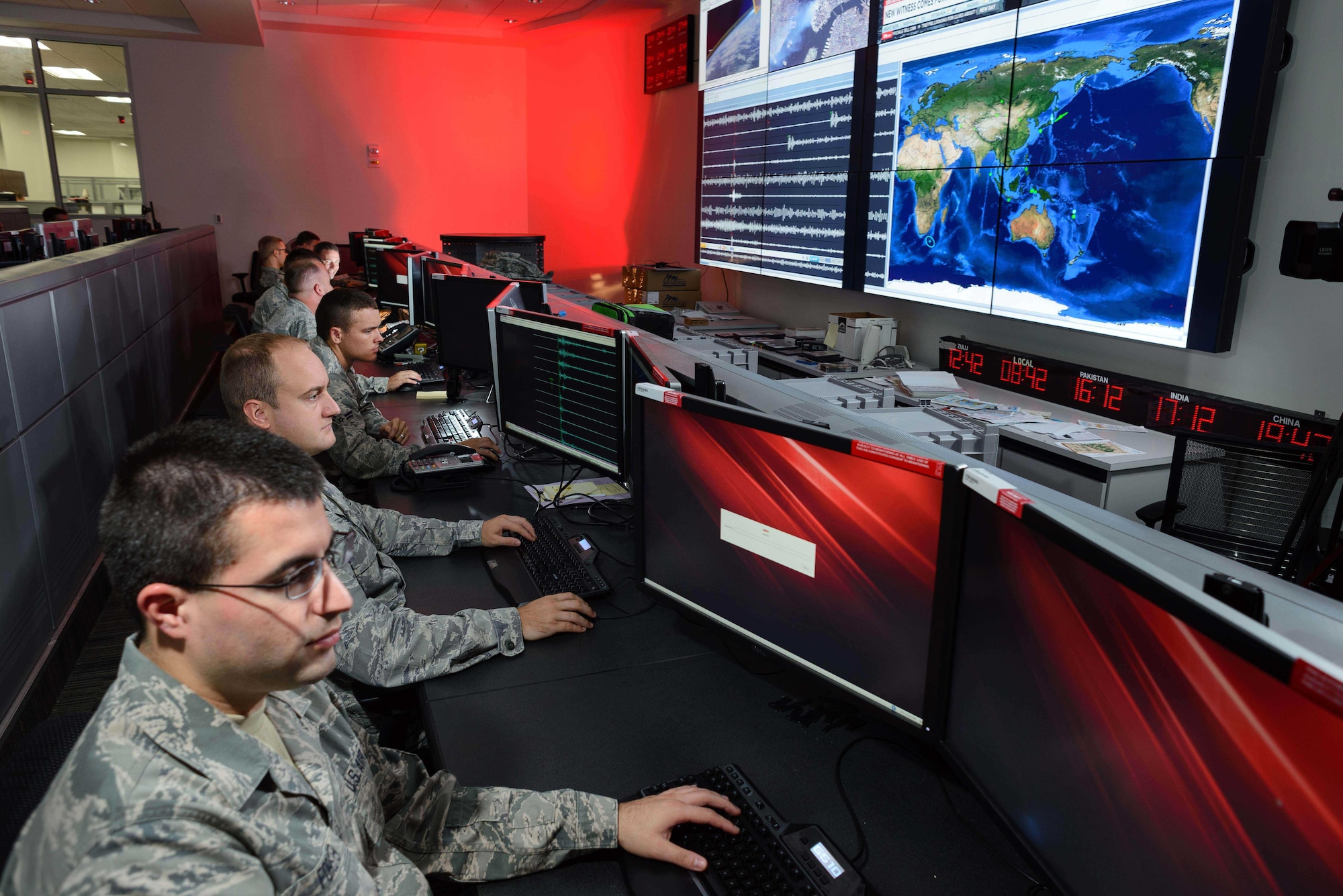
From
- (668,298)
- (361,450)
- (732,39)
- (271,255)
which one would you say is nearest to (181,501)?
(361,450)

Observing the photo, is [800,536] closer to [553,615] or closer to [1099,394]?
[553,615]

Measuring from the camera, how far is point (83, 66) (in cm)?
803

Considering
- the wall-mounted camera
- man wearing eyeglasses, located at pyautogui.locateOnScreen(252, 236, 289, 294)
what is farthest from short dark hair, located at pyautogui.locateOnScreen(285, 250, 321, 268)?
the wall-mounted camera

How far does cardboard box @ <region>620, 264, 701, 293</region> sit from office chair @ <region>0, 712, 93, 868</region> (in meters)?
5.17

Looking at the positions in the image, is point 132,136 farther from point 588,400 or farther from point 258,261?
point 588,400

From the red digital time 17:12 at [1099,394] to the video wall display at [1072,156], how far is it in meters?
0.22

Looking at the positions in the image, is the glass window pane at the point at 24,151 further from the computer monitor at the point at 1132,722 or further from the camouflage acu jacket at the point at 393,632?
the computer monitor at the point at 1132,722

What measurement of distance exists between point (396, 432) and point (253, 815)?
2.09 meters

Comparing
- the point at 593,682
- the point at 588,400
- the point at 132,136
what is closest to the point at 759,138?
the point at 588,400

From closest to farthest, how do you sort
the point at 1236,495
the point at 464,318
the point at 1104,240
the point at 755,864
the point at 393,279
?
the point at 755,864 → the point at 1236,495 → the point at 1104,240 → the point at 464,318 → the point at 393,279

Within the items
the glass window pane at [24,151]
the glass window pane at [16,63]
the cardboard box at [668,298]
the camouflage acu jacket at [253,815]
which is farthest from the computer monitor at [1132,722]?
the glass window pane at [16,63]

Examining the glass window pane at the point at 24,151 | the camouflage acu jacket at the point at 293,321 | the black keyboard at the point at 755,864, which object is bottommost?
the black keyboard at the point at 755,864

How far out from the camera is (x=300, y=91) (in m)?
8.34

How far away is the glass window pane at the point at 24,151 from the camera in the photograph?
25.9ft
